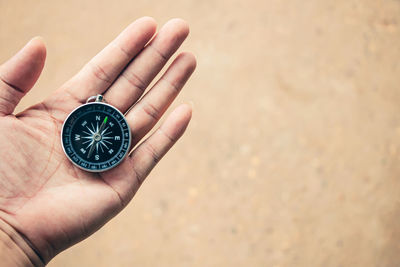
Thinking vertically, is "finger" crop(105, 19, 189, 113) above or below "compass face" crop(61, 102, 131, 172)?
above

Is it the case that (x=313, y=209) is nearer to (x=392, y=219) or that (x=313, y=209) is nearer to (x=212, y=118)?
(x=392, y=219)

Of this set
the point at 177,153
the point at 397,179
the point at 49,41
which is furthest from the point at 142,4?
the point at 397,179

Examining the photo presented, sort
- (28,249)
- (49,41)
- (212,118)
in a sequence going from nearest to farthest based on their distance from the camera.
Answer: (28,249), (212,118), (49,41)

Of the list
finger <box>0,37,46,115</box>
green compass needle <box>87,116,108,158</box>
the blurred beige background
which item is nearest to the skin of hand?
finger <box>0,37,46,115</box>

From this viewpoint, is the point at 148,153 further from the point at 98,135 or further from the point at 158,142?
the point at 98,135

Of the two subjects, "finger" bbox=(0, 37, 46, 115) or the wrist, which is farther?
"finger" bbox=(0, 37, 46, 115)

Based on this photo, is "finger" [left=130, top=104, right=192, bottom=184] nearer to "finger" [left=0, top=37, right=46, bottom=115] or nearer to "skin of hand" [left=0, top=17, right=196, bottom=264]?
"skin of hand" [left=0, top=17, right=196, bottom=264]
